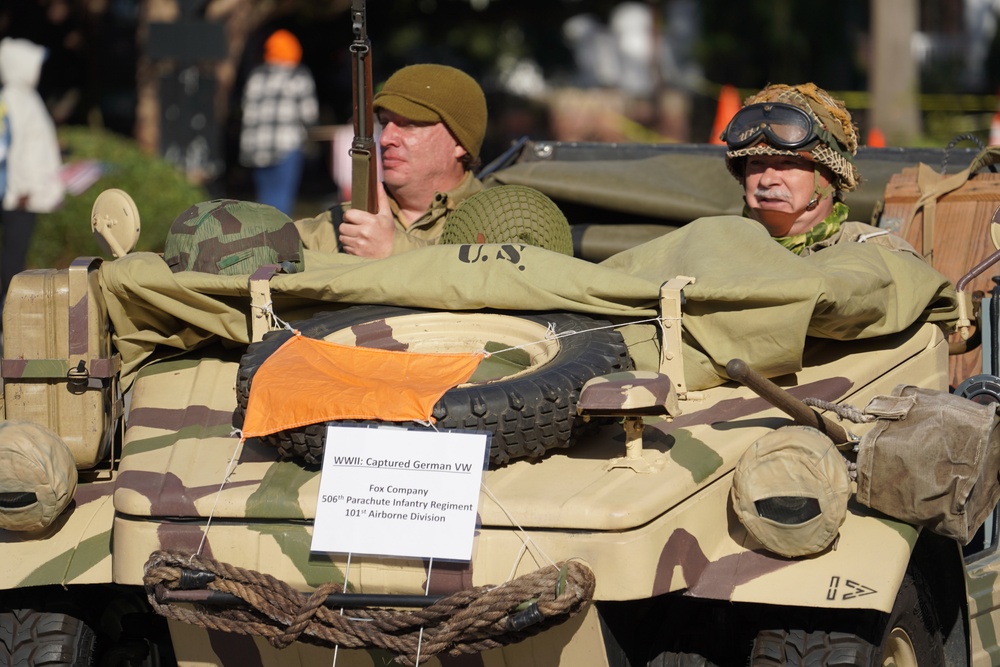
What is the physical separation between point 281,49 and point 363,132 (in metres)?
9.25

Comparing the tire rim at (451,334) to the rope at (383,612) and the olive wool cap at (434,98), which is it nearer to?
the rope at (383,612)

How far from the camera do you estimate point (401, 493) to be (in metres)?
3.68

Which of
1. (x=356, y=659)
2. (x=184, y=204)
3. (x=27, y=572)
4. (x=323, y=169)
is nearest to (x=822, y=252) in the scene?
(x=356, y=659)

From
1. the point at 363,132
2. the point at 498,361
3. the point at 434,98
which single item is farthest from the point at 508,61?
the point at 498,361

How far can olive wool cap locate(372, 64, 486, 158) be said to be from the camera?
572cm

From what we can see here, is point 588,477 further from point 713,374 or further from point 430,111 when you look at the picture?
point 430,111

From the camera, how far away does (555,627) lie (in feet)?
11.9

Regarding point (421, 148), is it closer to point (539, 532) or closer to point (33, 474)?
point (33, 474)

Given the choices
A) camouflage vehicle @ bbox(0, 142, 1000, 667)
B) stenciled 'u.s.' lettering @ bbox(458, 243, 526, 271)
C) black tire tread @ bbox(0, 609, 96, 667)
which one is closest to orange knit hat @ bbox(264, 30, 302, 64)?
camouflage vehicle @ bbox(0, 142, 1000, 667)

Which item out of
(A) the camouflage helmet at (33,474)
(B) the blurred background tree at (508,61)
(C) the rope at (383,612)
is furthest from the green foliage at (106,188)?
(C) the rope at (383,612)

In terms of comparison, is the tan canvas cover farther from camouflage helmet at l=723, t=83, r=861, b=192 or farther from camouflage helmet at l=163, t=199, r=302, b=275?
camouflage helmet at l=723, t=83, r=861, b=192

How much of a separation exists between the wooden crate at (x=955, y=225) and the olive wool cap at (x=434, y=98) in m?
1.58

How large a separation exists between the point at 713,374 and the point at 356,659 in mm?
1251

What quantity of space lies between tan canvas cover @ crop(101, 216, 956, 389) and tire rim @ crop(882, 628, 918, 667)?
2.47 feet
